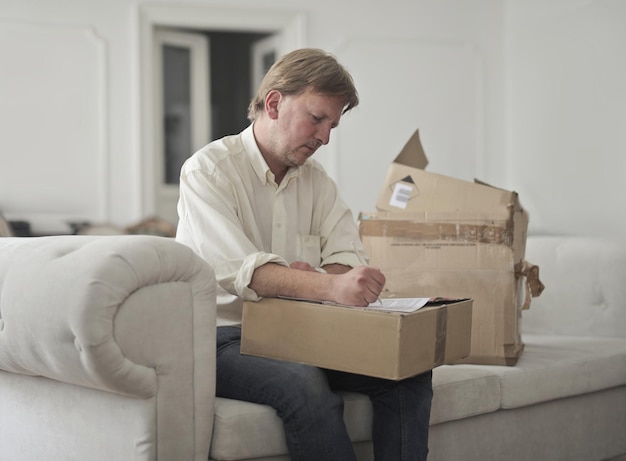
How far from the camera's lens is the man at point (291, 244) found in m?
1.53

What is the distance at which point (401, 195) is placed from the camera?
225 cm

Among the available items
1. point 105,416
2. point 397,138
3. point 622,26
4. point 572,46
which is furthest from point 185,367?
point 397,138

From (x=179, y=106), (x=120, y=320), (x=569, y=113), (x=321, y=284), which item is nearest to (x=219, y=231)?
(x=321, y=284)

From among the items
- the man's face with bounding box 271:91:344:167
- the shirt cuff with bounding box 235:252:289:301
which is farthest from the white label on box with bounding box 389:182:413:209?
the shirt cuff with bounding box 235:252:289:301

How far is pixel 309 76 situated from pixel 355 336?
0.64 metres

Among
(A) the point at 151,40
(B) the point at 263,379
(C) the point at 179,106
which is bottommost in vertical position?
(B) the point at 263,379

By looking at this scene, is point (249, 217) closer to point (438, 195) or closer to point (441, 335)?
point (441, 335)

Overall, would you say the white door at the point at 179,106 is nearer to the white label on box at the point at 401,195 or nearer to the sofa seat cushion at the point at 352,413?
the white label on box at the point at 401,195

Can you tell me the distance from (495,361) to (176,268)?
3.48 feet

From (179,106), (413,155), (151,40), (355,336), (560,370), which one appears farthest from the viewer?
(179,106)

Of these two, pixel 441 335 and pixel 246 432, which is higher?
pixel 441 335

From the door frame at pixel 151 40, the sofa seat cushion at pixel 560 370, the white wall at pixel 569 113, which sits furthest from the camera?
the door frame at pixel 151 40

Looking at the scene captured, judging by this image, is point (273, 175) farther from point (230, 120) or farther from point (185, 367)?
point (230, 120)

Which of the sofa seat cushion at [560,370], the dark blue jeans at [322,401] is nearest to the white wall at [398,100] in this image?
the sofa seat cushion at [560,370]
